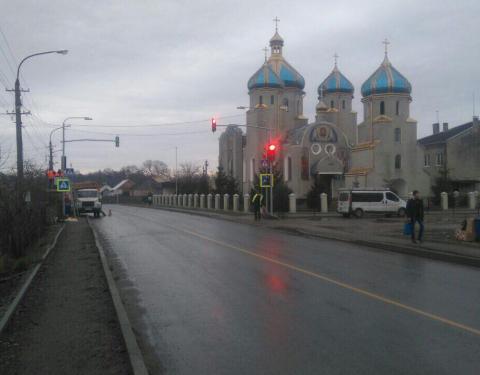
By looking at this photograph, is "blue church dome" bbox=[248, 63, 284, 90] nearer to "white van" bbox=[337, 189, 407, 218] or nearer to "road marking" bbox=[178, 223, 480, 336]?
"white van" bbox=[337, 189, 407, 218]

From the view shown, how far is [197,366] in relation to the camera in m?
6.11

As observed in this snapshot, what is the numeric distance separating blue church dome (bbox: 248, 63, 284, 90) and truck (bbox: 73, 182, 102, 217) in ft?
81.5

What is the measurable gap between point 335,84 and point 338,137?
8700mm

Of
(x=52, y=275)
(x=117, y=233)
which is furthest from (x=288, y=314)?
(x=117, y=233)

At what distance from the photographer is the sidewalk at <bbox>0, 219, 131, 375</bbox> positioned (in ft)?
20.7

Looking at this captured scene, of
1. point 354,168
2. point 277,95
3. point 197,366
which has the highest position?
point 277,95

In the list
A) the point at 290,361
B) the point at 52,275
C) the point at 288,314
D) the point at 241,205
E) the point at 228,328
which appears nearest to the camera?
the point at 290,361

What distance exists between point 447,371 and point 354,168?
54959 millimetres

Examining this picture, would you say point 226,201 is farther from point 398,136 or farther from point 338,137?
point 398,136

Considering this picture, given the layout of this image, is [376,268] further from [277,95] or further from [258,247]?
[277,95]

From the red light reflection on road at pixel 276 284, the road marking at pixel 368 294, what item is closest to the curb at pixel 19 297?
the red light reflection on road at pixel 276 284

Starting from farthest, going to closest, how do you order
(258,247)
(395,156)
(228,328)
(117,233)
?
(395,156) → (117,233) → (258,247) → (228,328)

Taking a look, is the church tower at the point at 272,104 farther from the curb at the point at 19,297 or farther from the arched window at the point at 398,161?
the curb at the point at 19,297

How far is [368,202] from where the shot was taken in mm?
39000
